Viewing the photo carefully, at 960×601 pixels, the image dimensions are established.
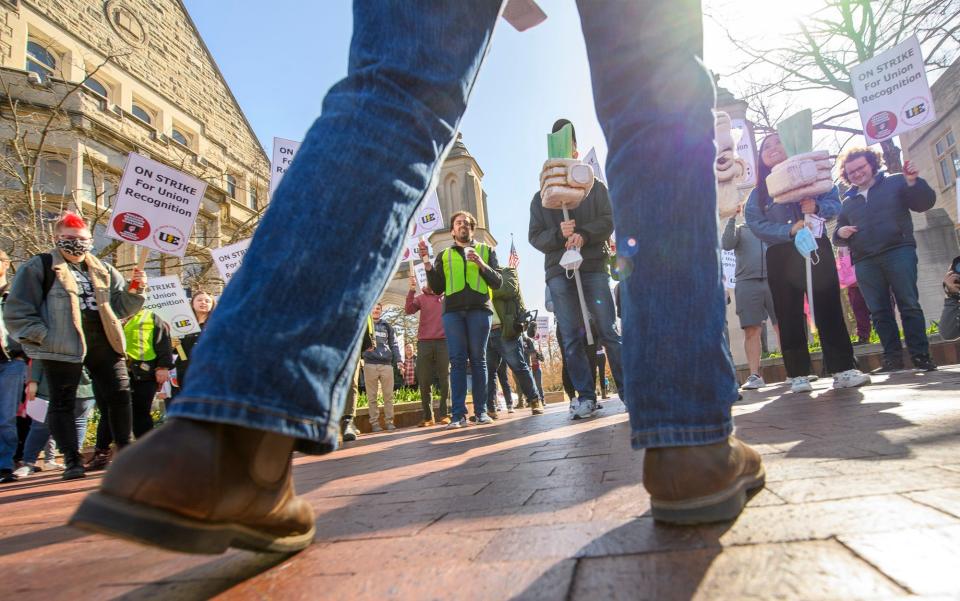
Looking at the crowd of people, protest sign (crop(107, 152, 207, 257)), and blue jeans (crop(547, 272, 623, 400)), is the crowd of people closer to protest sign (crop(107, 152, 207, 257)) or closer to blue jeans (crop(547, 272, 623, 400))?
blue jeans (crop(547, 272, 623, 400))

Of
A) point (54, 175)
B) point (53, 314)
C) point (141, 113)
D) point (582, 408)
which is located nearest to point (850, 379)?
point (582, 408)

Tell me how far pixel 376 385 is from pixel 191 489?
7.53 meters

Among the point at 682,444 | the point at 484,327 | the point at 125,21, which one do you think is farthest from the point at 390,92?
the point at 125,21

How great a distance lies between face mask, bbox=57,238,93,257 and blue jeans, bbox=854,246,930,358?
676cm

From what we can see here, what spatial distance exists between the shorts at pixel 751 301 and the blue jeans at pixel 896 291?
2.80 ft

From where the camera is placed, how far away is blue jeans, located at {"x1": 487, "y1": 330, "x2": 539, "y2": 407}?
6625 millimetres

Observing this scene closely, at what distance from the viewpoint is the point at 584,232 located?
465 cm

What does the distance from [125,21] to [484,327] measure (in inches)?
926

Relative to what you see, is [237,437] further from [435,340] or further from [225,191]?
[225,191]

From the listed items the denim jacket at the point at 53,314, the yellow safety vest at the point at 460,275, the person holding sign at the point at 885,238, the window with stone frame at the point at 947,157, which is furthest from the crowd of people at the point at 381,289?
the window with stone frame at the point at 947,157

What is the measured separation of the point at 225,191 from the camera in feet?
77.4

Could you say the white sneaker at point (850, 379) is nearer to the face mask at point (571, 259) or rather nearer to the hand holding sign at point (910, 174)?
the face mask at point (571, 259)

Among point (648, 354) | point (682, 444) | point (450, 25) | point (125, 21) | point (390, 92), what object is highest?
point (125, 21)

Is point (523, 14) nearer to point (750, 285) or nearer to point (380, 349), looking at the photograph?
point (750, 285)
